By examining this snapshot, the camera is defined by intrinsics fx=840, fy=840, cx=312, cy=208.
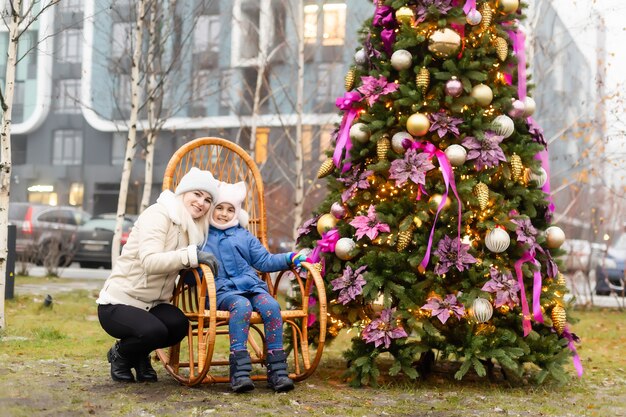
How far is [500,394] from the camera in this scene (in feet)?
16.1

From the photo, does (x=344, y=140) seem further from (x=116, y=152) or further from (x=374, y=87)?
(x=116, y=152)

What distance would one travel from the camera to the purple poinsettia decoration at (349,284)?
16.5 feet

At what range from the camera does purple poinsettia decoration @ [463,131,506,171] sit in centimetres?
505

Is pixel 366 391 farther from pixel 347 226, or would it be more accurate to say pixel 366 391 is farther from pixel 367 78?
pixel 367 78

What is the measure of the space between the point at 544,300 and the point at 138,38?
6.93 m

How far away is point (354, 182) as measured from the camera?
534 cm

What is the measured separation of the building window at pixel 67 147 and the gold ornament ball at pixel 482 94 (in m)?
30.7

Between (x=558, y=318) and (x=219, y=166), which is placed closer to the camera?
(x=558, y=318)

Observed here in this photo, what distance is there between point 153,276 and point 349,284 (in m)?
1.17

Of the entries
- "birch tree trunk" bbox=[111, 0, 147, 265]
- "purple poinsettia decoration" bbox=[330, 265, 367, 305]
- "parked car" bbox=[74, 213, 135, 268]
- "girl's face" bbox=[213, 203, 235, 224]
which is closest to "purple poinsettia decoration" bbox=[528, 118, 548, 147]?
"purple poinsettia decoration" bbox=[330, 265, 367, 305]

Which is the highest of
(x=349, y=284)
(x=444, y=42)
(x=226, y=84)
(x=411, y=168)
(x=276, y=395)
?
(x=226, y=84)

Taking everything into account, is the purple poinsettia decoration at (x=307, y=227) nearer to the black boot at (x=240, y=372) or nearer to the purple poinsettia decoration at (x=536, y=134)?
the black boot at (x=240, y=372)

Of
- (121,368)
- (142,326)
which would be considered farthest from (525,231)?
(121,368)

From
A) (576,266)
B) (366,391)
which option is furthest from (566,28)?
(366,391)
